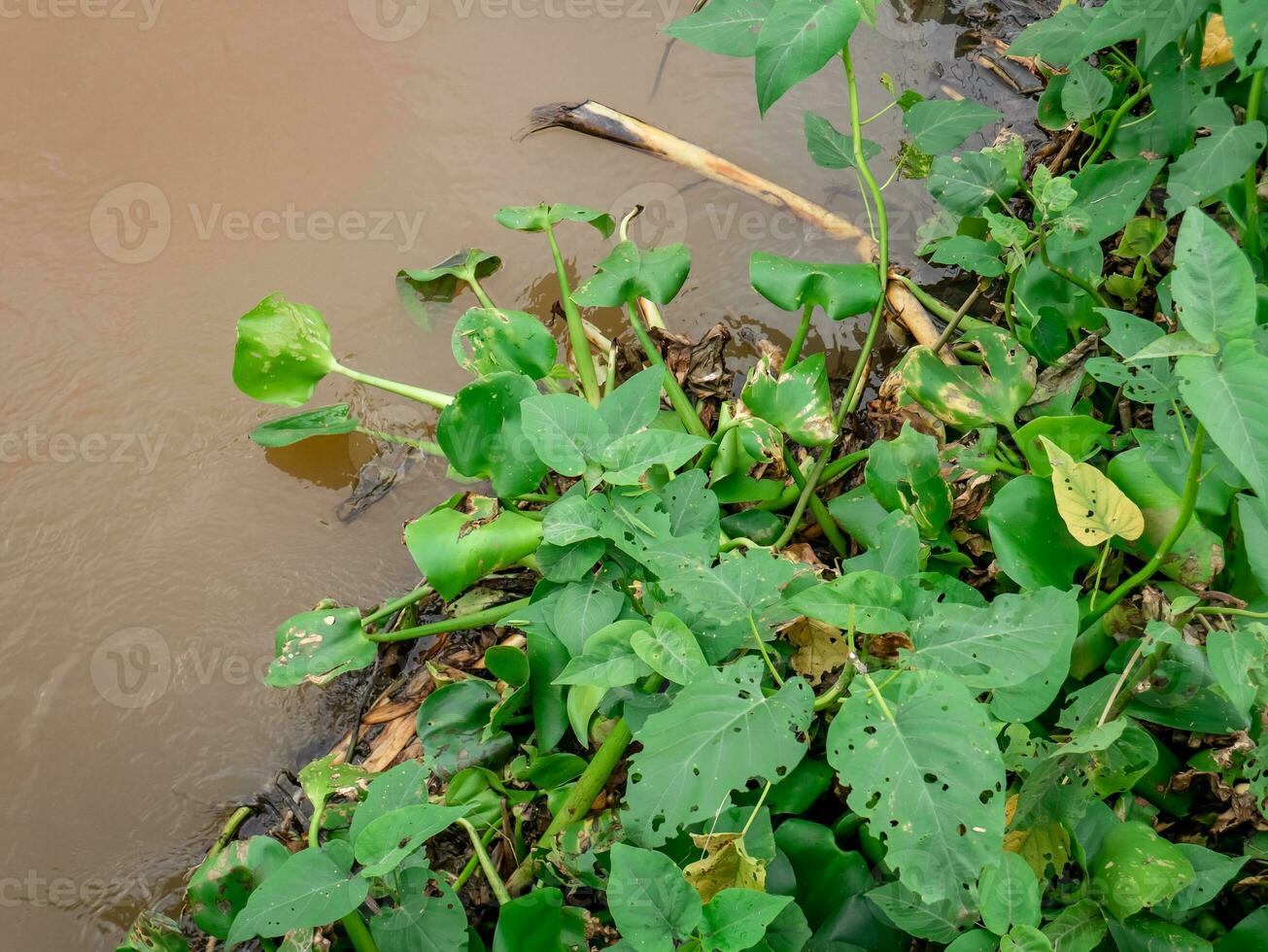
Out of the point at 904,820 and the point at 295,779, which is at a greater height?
the point at 904,820

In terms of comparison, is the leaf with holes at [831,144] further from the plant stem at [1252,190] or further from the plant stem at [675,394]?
the plant stem at [1252,190]

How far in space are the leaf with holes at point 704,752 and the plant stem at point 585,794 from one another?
0.31 m

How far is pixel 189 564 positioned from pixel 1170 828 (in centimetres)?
177

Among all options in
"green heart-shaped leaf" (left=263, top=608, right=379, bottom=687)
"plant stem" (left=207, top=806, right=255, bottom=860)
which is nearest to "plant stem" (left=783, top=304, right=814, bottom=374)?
"green heart-shaped leaf" (left=263, top=608, right=379, bottom=687)

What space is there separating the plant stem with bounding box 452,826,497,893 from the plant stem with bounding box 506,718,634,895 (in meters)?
0.06

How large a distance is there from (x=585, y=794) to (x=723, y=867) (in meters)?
0.29

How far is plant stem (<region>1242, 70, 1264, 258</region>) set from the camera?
1.50 metres

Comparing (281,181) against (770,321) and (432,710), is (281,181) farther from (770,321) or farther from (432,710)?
(432,710)

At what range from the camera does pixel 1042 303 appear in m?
1.65

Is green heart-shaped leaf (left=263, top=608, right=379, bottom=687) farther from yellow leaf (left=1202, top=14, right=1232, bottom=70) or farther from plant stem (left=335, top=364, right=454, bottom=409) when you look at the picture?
yellow leaf (left=1202, top=14, right=1232, bottom=70)

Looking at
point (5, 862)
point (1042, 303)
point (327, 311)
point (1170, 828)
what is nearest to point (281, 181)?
point (327, 311)

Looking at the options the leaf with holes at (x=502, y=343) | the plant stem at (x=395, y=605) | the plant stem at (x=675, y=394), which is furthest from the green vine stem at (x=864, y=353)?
the plant stem at (x=395, y=605)

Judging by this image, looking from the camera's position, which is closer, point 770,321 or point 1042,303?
point 1042,303

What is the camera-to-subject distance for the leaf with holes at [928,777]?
Answer: 90cm
